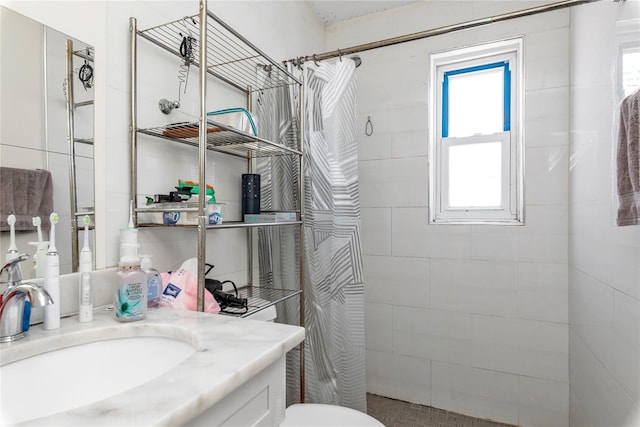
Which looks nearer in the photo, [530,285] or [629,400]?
[629,400]

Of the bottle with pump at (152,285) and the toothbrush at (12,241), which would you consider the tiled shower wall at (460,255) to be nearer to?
the bottle with pump at (152,285)

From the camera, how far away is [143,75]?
1.12m

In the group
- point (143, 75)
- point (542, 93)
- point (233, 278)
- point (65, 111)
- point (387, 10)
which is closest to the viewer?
point (65, 111)

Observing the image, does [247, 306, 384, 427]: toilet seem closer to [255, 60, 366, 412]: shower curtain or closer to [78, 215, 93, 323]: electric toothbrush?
[255, 60, 366, 412]: shower curtain

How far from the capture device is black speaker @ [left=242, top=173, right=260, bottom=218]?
1.47 meters

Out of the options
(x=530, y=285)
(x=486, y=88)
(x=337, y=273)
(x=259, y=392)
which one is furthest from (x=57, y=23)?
(x=530, y=285)

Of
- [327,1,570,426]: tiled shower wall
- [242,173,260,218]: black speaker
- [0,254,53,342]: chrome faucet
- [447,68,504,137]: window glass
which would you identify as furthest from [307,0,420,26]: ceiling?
[0,254,53,342]: chrome faucet

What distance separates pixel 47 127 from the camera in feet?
2.71

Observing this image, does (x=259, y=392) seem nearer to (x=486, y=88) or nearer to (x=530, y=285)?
(x=530, y=285)

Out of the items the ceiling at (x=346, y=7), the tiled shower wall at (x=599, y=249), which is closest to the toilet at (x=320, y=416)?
the tiled shower wall at (x=599, y=249)

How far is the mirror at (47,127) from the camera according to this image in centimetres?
76

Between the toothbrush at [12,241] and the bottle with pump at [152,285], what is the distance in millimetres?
260

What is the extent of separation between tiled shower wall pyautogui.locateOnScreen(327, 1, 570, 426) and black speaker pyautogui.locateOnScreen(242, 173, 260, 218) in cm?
85

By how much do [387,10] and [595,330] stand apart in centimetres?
197
